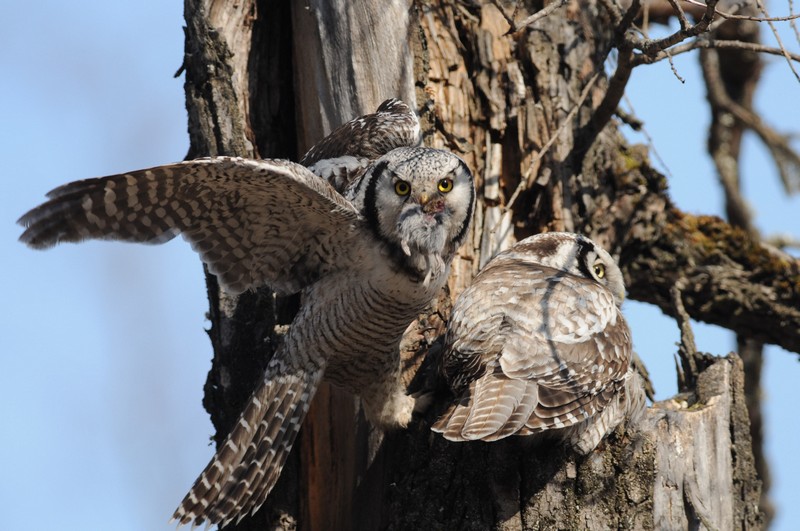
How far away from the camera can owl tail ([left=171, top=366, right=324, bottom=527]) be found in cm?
367

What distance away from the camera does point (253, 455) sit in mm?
3789

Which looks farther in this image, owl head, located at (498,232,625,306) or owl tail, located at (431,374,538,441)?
owl head, located at (498,232,625,306)

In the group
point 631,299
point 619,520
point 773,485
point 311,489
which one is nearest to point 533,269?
point 619,520

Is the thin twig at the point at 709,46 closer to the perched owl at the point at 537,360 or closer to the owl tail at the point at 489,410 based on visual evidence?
the perched owl at the point at 537,360

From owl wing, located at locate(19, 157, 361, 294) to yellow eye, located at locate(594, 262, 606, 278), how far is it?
50.7 inches

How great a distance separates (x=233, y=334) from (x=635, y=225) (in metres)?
2.23

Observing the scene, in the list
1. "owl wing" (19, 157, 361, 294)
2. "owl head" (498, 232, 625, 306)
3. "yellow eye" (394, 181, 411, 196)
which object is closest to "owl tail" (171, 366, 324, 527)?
"owl wing" (19, 157, 361, 294)

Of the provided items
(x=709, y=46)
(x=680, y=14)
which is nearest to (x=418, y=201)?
(x=680, y=14)

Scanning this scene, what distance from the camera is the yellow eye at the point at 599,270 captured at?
14.6 ft

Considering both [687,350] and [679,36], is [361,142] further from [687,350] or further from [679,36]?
[687,350]

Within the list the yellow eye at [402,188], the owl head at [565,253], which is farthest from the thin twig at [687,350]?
the yellow eye at [402,188]

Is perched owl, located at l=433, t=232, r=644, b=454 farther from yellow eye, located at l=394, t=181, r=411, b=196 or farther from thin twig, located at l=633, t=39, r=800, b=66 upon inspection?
thin twig, located at l=633, t=39, r=800, b=66

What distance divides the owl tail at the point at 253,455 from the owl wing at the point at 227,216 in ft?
1.41

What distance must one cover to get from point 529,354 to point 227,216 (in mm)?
1281
